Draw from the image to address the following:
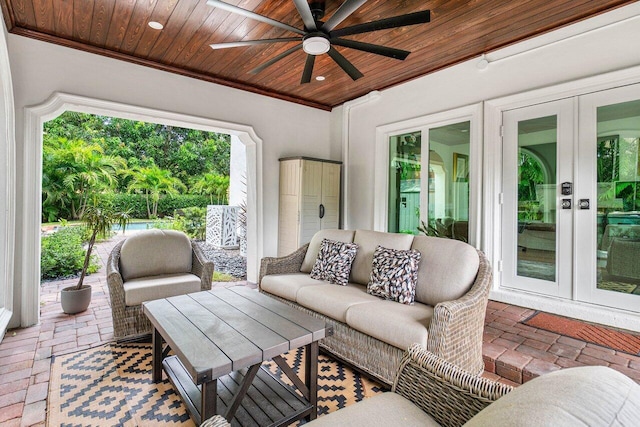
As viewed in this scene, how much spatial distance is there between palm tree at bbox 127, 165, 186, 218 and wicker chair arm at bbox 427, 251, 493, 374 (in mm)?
10208

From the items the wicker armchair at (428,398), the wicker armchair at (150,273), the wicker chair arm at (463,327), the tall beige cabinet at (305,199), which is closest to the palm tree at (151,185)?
the tall beige cabinet at (305,199)

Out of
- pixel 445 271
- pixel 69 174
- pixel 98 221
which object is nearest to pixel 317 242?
pixel 445 271

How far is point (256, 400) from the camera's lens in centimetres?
181

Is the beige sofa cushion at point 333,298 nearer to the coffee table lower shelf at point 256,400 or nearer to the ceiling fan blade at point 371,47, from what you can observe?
the coffee table lower shelf at point 256,400

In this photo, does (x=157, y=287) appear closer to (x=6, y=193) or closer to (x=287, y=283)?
(x=287, y=283)

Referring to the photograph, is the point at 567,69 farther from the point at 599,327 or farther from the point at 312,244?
the point at 312,244

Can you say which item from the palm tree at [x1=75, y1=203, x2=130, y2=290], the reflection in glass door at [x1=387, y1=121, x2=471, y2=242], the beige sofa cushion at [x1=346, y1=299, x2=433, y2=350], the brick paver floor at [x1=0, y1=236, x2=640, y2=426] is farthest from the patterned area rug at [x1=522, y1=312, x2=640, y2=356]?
the palm tree at [x1=75, y1=203, x2=130, y2=290]

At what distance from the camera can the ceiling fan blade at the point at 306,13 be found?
79.9 inches

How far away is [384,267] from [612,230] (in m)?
2.12

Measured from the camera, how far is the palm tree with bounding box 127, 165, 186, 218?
1003cm

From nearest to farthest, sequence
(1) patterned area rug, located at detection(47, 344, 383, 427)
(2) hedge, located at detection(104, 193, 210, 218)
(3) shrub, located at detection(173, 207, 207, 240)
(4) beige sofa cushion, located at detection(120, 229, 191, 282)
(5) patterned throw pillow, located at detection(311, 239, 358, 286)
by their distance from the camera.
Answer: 1. (1) patterned area rug, located at detection(47, 344, 383, 427)
2. (5) patterned throw pillow, located at detection(311, 239, 358, 286)
3. (4) beige sofa cushion, located at detection(120, 229, 191, 282)
4. (3) shrub, located at detection(173, 207, 207, 240)
5. (2) hedge, located at detection(104, 193, 210, 218)

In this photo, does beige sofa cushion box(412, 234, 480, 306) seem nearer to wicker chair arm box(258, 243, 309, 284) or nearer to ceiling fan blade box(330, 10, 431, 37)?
wicker chair arm box(258, 243, 309, 284)

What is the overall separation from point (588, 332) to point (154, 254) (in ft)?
13.2

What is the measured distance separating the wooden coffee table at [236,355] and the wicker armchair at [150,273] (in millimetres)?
741
